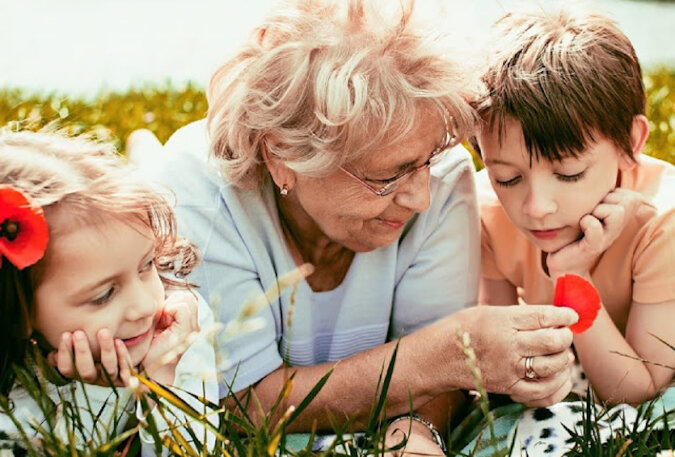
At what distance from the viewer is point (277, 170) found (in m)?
2.91

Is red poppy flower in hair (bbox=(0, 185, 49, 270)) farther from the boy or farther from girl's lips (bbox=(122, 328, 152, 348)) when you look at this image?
the boy

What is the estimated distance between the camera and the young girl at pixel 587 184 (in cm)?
287

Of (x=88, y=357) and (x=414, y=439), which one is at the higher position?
(x=88, y=357)

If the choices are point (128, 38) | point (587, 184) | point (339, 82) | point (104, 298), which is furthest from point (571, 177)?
point (128, 38)

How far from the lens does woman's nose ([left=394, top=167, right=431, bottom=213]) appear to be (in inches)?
111

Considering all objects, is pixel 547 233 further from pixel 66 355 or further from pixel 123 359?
pixel 66 355

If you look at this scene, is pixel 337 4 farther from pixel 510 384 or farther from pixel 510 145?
pixel 510 384

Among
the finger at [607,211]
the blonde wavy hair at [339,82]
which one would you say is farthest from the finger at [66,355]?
the finger at [607,211]

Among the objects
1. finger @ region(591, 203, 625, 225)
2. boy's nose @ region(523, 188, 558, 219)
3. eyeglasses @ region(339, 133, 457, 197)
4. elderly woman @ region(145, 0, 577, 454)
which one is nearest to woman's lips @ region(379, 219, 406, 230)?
elderly woman @ region(145, 0, 577, 454)

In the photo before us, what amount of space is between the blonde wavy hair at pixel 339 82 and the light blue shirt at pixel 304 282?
28 cm

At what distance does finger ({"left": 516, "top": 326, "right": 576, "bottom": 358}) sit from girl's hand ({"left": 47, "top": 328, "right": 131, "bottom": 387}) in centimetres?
106

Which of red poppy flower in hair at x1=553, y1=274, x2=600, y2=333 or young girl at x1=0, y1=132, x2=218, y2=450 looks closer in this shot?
young girl at x1=0, y1=132, x2=218, y2=450

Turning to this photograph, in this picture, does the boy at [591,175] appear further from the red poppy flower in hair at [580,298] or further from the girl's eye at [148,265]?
the girl's eye at [148,265]

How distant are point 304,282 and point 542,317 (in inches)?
30.3
